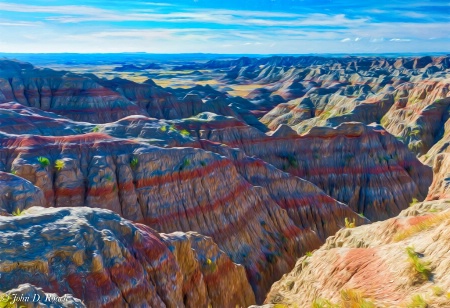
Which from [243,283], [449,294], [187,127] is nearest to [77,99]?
[187,127]

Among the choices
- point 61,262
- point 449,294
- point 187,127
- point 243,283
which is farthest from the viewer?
point 187,127

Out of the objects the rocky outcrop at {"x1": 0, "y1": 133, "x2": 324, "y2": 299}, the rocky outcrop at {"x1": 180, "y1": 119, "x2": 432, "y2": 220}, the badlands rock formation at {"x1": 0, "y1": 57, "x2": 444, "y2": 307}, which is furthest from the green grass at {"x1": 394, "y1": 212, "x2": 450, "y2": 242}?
the rocky outcrop at {"x1": 180, "y1": 119, "x2": 432, "y2": 220}

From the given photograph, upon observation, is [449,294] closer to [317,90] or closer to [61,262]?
[61,262]

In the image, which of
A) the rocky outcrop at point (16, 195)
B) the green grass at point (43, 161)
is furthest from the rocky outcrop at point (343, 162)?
the rocky outcrop at point (16, 195)

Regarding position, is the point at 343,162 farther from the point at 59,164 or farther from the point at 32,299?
the point at 32,299

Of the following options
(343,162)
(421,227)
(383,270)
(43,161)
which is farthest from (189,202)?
(343,162)

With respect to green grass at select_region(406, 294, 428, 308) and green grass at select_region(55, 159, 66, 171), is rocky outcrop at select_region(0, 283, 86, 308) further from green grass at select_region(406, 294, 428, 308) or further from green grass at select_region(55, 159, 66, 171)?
green grass at select_region(55, 159, 66, 171)

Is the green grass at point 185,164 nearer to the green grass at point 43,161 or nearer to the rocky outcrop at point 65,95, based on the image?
the green grass at point 43,161

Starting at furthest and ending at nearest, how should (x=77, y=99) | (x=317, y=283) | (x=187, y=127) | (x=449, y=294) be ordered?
(x=77, y=99), (x=187, y=127), (x=317, y=283), (x=449, y=294)
